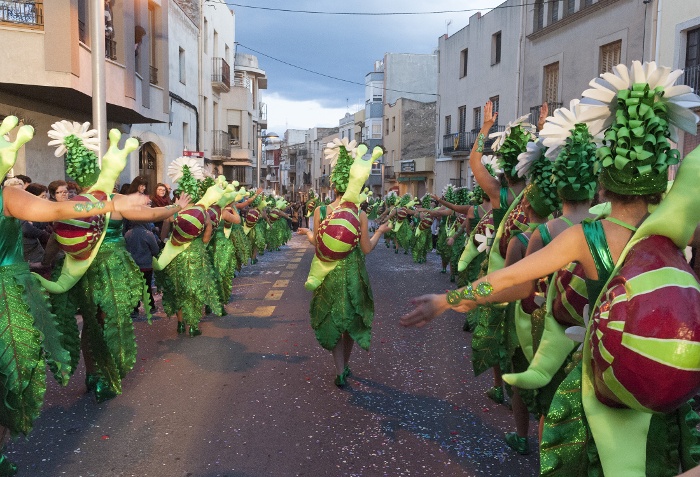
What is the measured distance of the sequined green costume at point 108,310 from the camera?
16.2 feet

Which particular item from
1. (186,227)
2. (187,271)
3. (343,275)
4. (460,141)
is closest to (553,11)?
(460,141)

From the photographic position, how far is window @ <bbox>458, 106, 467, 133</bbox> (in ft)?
101

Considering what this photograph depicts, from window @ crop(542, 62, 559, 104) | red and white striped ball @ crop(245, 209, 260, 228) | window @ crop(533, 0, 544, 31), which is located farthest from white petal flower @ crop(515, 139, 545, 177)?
window @ crop(533, 0, 544, 31)

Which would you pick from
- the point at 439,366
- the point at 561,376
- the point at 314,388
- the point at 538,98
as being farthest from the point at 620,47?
the point at 561,376

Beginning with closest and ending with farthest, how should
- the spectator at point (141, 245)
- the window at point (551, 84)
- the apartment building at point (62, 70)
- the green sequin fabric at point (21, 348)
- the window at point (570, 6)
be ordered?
the green sequin fabric at point (21, 348)
the spectator at point (141, 245)
the apartment building at point (62, 70)
the window at point (570, 6)
the window at point (551, 84)

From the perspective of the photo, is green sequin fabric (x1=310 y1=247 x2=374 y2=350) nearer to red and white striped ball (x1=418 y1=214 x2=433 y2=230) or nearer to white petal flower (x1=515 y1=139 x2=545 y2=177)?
white petal flower (x1=515 y1=139 x2=545 y2=177)

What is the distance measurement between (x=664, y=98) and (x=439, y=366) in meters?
4.54

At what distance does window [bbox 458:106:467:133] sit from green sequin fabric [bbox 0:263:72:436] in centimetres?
2867

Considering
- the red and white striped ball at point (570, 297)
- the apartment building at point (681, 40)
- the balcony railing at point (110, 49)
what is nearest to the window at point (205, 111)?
the balcony railing at point (110, 49)

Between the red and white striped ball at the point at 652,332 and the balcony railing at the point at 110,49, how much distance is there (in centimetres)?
1507

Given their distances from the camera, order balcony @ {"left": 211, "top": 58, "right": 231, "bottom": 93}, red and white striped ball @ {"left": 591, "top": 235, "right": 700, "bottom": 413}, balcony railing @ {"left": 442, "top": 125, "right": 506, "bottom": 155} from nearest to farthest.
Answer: red and white striped ball @ {"left": 591, "top": 235, "right": 700, "bottom": 413} → balcony railing @ {"left": 442, "top": 125, "right": 506, "bottom": 155} → balcony @ {"left": 211, "top": 58, "right": 231, "bottom": 93}

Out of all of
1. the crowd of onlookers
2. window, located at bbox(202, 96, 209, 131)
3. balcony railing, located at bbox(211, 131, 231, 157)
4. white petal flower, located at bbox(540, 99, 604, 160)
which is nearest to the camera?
white petal flower, located at bbox(540, 99, 604, 160)

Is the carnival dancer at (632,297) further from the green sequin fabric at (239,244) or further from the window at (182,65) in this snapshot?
the window at (182,65)

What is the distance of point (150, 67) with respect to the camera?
1944cm
